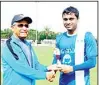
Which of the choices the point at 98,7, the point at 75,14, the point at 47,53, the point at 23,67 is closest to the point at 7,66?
the point at 23,67

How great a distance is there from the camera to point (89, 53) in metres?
3.13

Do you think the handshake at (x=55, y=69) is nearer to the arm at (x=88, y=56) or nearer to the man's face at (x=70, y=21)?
the arm at (x=88, y=56)

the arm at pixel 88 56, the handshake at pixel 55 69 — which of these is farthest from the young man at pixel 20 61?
the arm at pixel 88 56

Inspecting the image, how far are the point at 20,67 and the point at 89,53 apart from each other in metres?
0.83

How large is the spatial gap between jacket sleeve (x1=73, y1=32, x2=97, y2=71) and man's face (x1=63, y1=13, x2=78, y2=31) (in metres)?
0.21

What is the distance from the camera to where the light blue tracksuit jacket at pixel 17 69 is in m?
3.07

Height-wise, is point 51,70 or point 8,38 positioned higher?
point 8,38

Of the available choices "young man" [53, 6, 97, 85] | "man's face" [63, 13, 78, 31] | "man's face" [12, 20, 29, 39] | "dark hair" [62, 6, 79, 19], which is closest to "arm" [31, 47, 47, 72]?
"young man" [53, 6, 97, 85]

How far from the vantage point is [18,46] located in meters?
3.11

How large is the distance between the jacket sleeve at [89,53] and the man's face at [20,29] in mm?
721

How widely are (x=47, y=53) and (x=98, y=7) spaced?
826mm

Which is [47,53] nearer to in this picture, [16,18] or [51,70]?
[51,70]

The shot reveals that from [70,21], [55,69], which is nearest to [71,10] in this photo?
[70,21]

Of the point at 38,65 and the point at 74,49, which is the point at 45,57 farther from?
the point at 74,49
